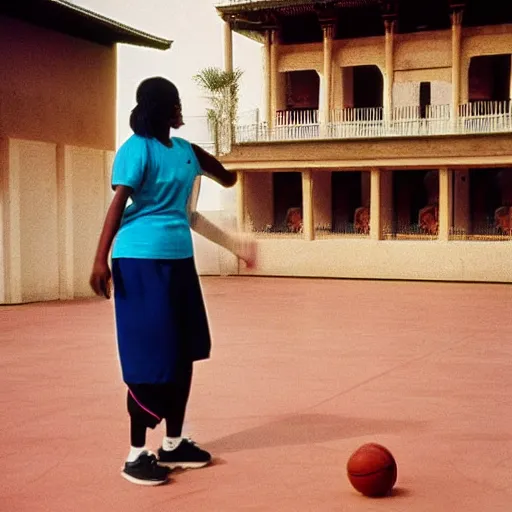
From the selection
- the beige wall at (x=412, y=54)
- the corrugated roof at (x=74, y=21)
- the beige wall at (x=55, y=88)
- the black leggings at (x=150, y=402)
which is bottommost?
the black leggings at (x=150, y=402)

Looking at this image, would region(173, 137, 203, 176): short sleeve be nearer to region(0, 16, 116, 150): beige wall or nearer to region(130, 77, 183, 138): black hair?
region(130, 77, 183, 138): black hair

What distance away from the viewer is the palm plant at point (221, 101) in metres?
28.4

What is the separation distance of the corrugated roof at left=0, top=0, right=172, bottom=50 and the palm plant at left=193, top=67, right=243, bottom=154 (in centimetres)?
823

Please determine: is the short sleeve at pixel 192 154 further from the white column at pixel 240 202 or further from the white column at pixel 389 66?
the white column at pixel 240 202

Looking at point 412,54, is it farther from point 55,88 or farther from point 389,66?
point 55,88

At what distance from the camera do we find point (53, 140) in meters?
18.0

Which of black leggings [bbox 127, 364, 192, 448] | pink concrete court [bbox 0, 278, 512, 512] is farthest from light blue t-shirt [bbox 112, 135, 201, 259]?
pink concrete court [bbox 0, 278, 512, 512]

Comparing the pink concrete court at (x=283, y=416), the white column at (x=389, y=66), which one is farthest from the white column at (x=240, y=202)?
the pink concrete court at (x=283, y=416)

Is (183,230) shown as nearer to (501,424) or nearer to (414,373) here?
(501,424)

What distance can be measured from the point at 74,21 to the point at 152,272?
14.0 meters

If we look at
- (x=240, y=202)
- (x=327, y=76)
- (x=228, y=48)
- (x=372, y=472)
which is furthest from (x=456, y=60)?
(x=372, y=472)

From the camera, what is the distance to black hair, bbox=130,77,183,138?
17.4 ft

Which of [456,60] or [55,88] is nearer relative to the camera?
[55,88]

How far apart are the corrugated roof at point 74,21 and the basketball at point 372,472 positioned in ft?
45.4
